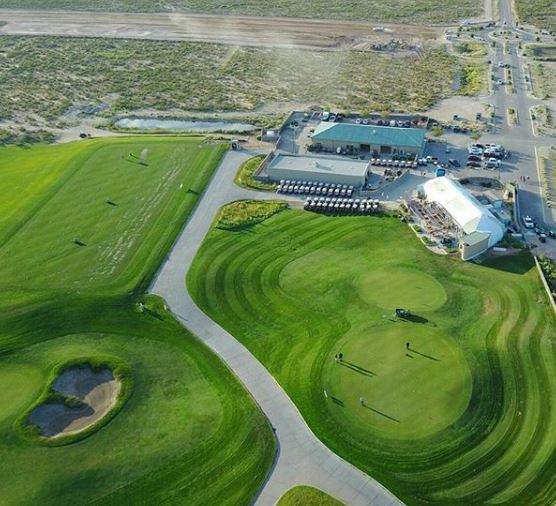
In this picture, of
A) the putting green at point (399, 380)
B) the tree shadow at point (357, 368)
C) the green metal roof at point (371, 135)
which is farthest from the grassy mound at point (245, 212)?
the tree shadow at point (357, 368)

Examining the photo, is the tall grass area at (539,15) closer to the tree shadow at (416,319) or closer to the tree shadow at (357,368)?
the tree shadow at (416,319)

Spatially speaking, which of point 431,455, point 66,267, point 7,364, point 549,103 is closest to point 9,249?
point 66,267

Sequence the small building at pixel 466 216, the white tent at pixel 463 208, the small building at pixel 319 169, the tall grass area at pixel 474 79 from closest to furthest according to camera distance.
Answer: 1. the small building at pixel 466 216
2. the white tent at pixel 463 208
3. the small building at pixel 319 169
4. the tall grass area at pixel 474 79

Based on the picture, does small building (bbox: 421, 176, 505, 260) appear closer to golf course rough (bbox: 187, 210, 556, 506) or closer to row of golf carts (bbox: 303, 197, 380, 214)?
golf course rough (bbox: 187, 210, 556, 506)

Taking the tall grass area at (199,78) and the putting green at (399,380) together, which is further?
the tall grass area at (199,78)

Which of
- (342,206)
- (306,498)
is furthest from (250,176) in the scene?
(306,498)

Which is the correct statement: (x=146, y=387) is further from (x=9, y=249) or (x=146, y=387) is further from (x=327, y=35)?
(x=327, y=35)
